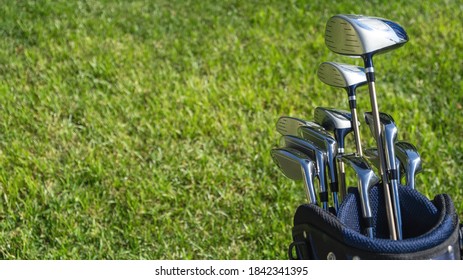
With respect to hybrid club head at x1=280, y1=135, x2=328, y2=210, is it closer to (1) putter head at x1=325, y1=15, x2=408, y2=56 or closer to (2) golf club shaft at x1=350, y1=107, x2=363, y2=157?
(2) golf club shaft at x1=350, y1=107, x2=363, y2=157

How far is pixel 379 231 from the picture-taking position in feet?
7.03

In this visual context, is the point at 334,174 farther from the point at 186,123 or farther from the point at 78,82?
the point at 78,82

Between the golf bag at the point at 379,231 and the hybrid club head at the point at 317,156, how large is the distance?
12 centimetres

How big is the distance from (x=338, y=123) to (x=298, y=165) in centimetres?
19

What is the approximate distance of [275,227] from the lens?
3.69m

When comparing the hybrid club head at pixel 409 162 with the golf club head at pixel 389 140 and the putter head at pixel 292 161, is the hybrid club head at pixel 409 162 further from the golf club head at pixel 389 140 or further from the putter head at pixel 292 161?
the putter head at pixel 292 161

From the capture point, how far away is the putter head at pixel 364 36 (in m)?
2.14

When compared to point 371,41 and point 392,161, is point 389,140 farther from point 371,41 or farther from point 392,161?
point 371,41

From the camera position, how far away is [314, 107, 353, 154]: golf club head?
2.36 m

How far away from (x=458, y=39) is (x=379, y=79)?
2.66 feet

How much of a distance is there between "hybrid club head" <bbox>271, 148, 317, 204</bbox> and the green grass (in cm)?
125

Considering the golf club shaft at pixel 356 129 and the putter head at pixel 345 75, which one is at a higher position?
the putter head at pixel 345 75

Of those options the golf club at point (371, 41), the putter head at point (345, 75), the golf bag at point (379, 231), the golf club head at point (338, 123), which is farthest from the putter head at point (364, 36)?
the golf bag at point (379, 231)
